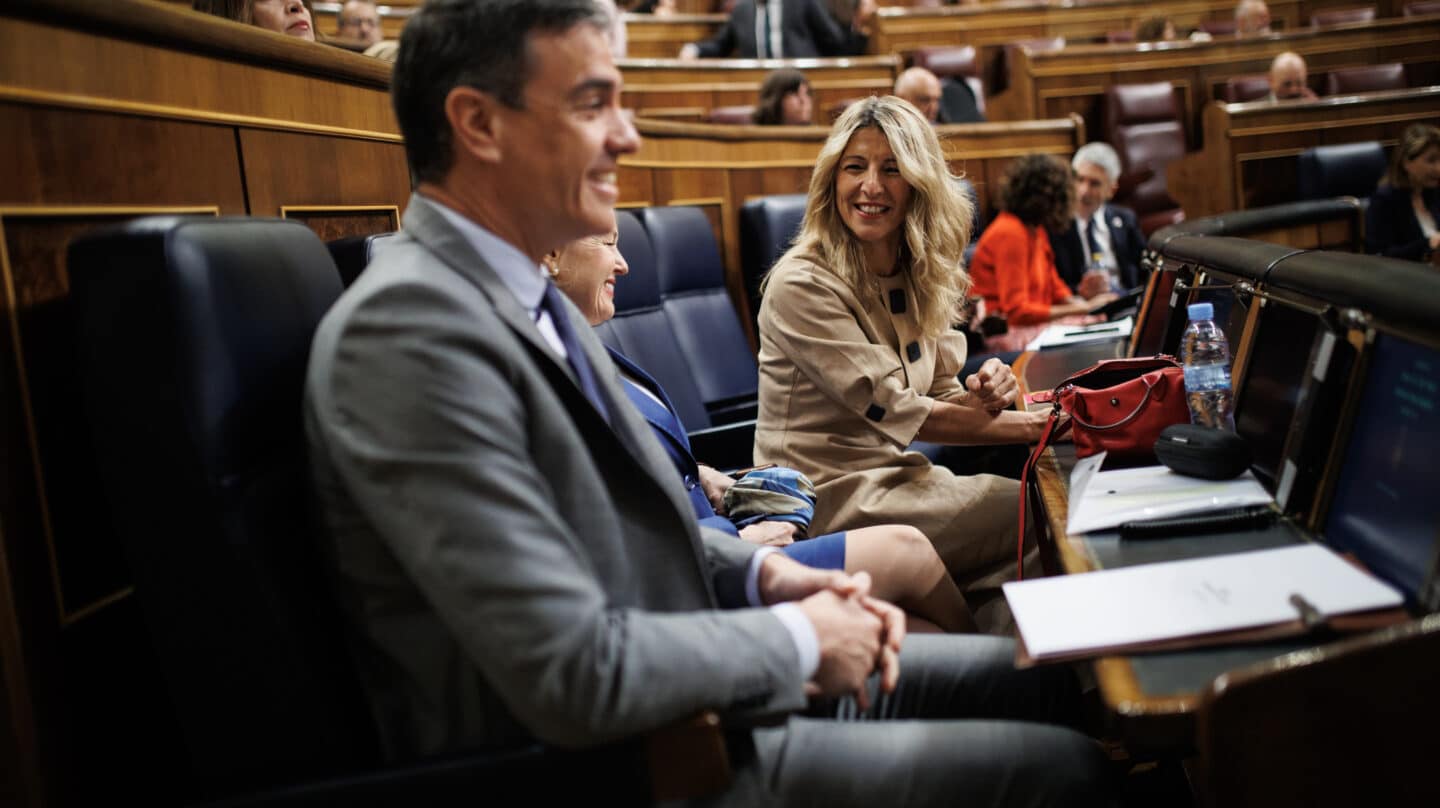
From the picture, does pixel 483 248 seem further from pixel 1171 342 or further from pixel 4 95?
pixel 1171 342

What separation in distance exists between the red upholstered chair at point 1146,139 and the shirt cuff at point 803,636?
14.0ft

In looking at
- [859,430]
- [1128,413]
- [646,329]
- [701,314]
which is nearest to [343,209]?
[859,430]

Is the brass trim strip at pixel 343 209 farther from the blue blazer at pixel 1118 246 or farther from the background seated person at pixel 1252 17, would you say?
the background seated person at pixel 1252 17

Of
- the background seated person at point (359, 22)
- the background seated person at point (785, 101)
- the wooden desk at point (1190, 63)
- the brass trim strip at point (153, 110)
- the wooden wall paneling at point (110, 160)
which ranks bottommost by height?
the wooden wall paneling at point (110, 160)

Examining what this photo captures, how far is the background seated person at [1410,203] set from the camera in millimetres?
3670

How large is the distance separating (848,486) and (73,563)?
1044 millimetres

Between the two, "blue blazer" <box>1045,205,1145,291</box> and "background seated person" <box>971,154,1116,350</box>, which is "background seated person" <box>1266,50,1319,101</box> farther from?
"background seated person" <box>971,154,1116,350</box>

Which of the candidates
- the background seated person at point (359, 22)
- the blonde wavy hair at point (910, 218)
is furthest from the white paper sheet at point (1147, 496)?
the background seated person at point (359, 22)

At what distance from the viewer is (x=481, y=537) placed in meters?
0.69

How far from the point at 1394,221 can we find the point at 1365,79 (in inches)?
68.1

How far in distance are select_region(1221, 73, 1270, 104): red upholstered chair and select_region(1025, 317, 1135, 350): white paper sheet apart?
10.8 feet

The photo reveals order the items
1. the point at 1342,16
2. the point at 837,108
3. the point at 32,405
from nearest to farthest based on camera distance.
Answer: the point at 32,405 → the point at 837,108 → the point at 1342,16

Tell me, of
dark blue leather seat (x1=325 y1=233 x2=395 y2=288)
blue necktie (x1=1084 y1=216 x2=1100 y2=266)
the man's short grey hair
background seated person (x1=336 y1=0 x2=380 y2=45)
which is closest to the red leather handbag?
dark blue leather seat (x1=325 y1=233 x2=395 y2=288)

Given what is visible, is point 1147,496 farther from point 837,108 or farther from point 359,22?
point 359,22
